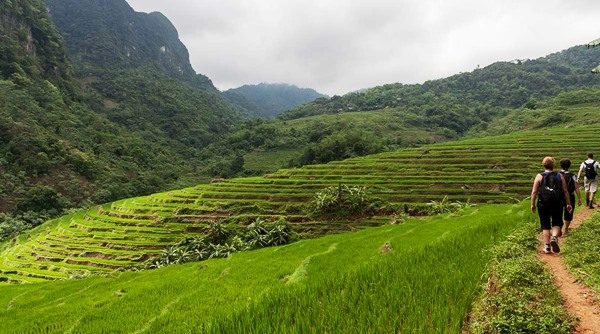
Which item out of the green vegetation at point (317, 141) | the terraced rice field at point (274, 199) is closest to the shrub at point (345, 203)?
the terraced rice field at point (274, 199)

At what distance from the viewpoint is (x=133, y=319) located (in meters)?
11.1

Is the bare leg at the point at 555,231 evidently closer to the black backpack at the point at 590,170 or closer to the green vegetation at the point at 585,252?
the green vegetation at the point at 585,252

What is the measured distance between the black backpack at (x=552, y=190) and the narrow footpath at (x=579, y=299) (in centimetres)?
185

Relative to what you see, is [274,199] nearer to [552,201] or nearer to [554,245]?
[552,201]

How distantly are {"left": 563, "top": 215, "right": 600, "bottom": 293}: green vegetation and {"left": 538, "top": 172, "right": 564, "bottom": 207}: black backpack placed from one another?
1.01 meters

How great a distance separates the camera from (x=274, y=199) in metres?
52.7

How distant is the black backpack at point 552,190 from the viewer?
961 centimetres

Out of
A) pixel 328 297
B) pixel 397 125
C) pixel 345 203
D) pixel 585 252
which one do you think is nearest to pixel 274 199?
pixel 345 203

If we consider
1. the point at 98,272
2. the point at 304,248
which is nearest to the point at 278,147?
the point at 98,272

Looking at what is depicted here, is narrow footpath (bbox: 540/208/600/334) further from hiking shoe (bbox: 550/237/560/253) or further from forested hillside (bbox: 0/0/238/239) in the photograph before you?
forested hillside (bbox: 0/0/238/239)

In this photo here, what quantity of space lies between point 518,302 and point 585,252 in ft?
14.6

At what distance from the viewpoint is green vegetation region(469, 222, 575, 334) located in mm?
4543

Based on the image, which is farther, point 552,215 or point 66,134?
point 66,134

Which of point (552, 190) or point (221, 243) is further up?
point (552, 190)
